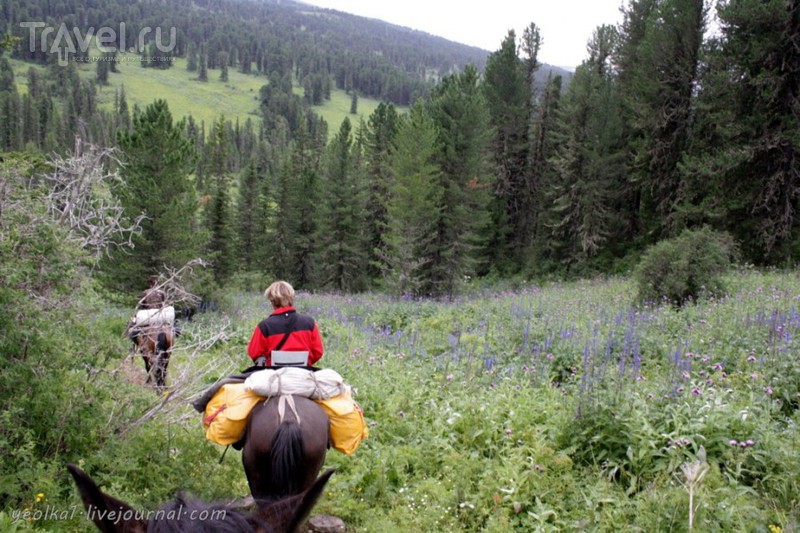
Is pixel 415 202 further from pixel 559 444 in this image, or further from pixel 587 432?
pixel 587 432

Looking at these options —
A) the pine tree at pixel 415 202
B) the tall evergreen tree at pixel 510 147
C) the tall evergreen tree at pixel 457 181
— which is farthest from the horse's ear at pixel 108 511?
the tall evergreen tree at pixel 510 147

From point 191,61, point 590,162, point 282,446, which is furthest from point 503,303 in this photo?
point 191,61

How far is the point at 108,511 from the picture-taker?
6.05ft

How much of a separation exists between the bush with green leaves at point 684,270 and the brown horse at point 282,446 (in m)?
11.3

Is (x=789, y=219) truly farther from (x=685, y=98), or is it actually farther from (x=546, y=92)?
(x=546, y=92)

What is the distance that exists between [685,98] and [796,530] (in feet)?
89.2

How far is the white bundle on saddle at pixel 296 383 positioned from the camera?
426cm

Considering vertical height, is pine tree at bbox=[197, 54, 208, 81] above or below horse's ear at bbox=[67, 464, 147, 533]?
above

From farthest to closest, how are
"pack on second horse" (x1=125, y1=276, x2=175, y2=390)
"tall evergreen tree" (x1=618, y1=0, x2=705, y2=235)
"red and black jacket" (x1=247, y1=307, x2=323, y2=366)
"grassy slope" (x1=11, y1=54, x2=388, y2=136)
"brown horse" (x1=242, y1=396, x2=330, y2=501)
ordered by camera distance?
"grassy slope" (x1=11, y1=54, x2=388, y2=136)
"tall evergreen tree" (x1=618, y1=0, x2=705, y2=235)
"pack on second horse" (x1=125, y1=276, x2=175, y2=390)
"red and black jacket" (x1=247, y1=307, x2=323, y2=366)
"brown horse" (x1=242, y1=396, x2=330, y2=501)

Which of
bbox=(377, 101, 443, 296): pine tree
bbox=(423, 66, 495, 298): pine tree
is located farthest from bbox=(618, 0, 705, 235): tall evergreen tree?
bbox=(377, 101, 443, 296): pine tree

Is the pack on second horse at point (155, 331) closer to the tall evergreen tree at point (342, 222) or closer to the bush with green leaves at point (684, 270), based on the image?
the bush with green leaves at point (684, 270)

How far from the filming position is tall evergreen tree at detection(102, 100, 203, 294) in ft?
52.1

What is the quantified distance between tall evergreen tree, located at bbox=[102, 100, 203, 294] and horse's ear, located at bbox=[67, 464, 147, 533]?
1543 cm

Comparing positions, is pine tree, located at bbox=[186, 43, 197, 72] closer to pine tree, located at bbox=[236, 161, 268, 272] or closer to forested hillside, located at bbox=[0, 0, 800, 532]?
pine tree, located at bbox=[236, 161, 268, 272]
